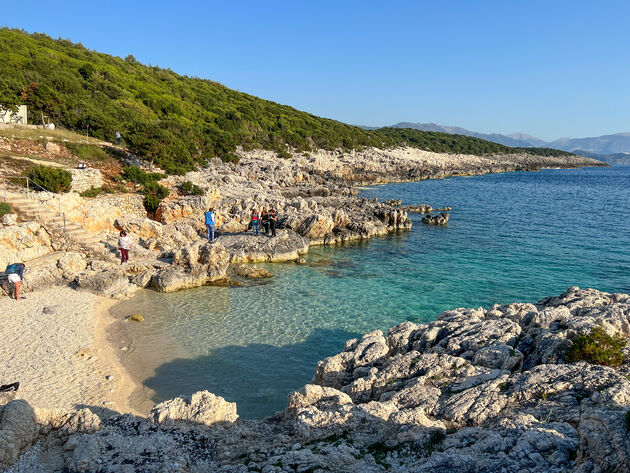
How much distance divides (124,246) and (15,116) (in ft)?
91.3

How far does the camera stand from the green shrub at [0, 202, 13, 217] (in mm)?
20708

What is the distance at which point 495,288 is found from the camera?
70.5 feet

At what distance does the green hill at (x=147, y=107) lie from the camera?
3909cm

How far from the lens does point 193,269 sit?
2077 cm

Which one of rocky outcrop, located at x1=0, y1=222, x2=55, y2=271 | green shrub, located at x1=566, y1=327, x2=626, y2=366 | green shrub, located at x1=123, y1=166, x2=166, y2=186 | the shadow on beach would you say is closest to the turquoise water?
the shadow on beach

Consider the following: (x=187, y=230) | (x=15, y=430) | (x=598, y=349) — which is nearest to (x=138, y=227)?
(x=187, y=230)

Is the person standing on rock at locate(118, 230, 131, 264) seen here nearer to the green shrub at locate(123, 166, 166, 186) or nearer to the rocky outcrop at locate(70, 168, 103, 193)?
the rocky outcrop at locate(70, 168, 103, 193)

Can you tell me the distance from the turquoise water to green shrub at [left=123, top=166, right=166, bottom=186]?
1549 cm

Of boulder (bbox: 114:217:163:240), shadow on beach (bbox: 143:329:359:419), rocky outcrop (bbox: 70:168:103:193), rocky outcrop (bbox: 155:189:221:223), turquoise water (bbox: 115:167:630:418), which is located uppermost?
rocky outcrop (bbox: 70:168:103:193)

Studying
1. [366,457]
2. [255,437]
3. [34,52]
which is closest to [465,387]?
[366,457]

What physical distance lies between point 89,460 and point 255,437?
286 centimetres

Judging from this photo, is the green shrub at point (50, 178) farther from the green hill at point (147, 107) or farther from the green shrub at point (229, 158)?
the green shrub at point (229, 158)

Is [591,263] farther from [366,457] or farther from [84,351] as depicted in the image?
[84,351]

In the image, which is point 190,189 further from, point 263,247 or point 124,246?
point 124,246
